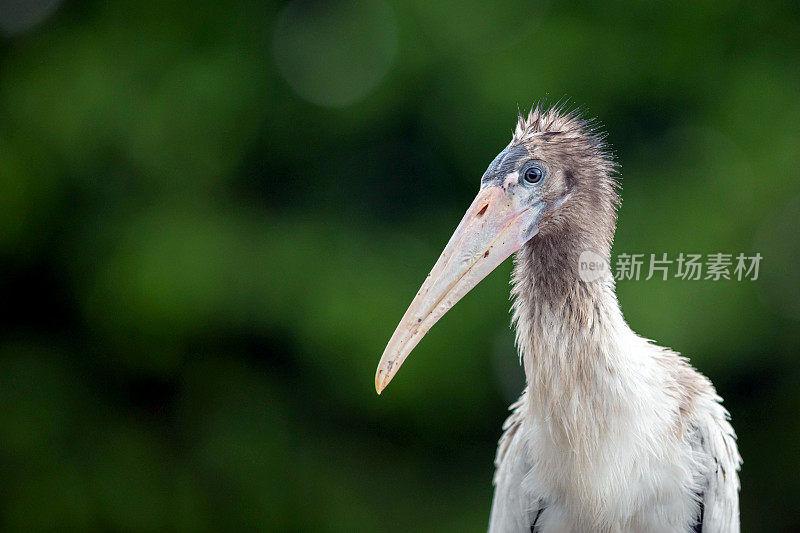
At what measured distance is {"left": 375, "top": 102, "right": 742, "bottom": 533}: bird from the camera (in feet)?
6.11

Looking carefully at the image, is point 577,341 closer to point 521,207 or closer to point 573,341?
point 573,341

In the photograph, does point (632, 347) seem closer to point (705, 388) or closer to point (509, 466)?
point (705, 388)

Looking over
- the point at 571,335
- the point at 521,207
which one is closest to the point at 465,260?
the point at 521,207

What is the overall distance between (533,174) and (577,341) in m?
0.40

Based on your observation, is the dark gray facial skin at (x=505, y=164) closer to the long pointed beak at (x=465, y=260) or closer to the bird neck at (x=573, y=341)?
the long pointed beak at (x=465, y=260)

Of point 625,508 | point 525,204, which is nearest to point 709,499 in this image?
point 625,508

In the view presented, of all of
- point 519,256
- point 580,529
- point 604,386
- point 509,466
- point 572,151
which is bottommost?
point 580,529

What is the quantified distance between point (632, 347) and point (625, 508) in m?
0.40

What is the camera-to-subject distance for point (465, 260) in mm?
1813

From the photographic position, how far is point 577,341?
1.90 metres

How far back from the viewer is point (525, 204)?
73.5 inches

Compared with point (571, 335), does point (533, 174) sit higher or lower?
higher

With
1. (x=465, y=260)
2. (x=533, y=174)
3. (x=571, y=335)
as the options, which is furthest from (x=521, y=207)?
(x=571, y=335)

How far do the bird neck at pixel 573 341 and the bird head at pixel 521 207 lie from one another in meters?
0.08
